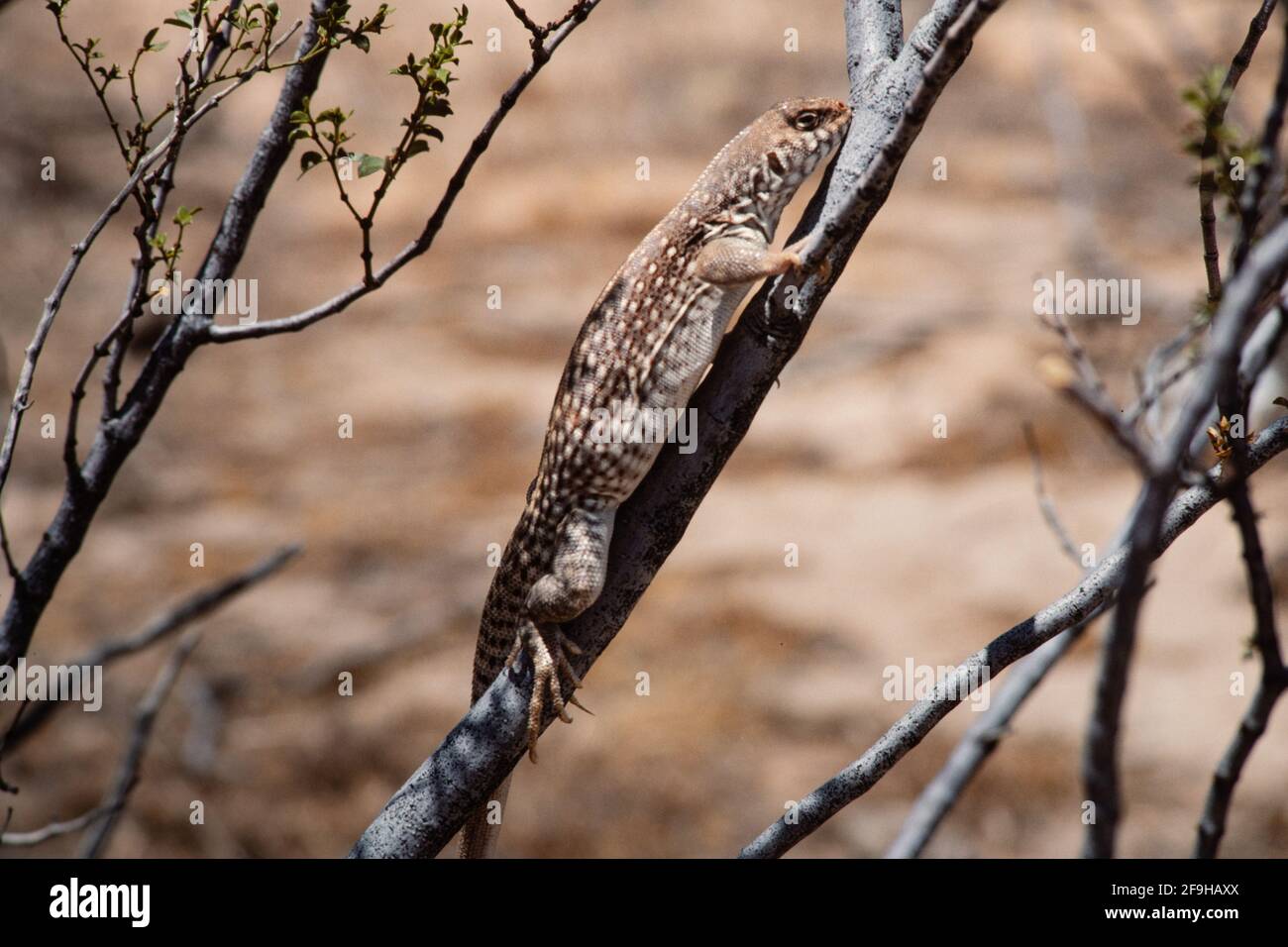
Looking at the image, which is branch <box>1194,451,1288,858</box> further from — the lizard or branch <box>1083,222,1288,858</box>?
the lizard

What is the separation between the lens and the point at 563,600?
3436mm

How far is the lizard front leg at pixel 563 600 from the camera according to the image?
3203 mm

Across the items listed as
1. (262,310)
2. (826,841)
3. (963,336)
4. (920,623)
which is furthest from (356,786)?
(963,336)

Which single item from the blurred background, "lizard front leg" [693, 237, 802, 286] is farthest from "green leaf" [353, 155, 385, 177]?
the blurred background

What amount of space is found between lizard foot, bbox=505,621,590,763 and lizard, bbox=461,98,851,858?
66 millimetres

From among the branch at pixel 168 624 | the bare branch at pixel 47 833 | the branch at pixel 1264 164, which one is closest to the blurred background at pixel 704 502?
the branch at pixel 168 624

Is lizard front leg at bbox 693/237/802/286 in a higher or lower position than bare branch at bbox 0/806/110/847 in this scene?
higher

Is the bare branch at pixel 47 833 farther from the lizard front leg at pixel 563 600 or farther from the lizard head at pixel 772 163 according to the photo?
the lizard head at pixel 772 163

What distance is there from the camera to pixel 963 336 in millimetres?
11820

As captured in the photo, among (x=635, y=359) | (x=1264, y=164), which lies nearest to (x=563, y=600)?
(x=635, y=359)

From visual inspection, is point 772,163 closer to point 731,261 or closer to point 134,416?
point 731,261

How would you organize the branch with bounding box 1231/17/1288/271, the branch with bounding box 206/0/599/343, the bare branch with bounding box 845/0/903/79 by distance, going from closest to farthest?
the branch with bounding box 1231/17/1288/271
the branch with bounding box 206/0/599/343
the bare branch with bounding box 845/0/903/79

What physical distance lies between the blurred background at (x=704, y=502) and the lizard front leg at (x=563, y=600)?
297cm

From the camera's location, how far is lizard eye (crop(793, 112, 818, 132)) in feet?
13.7
